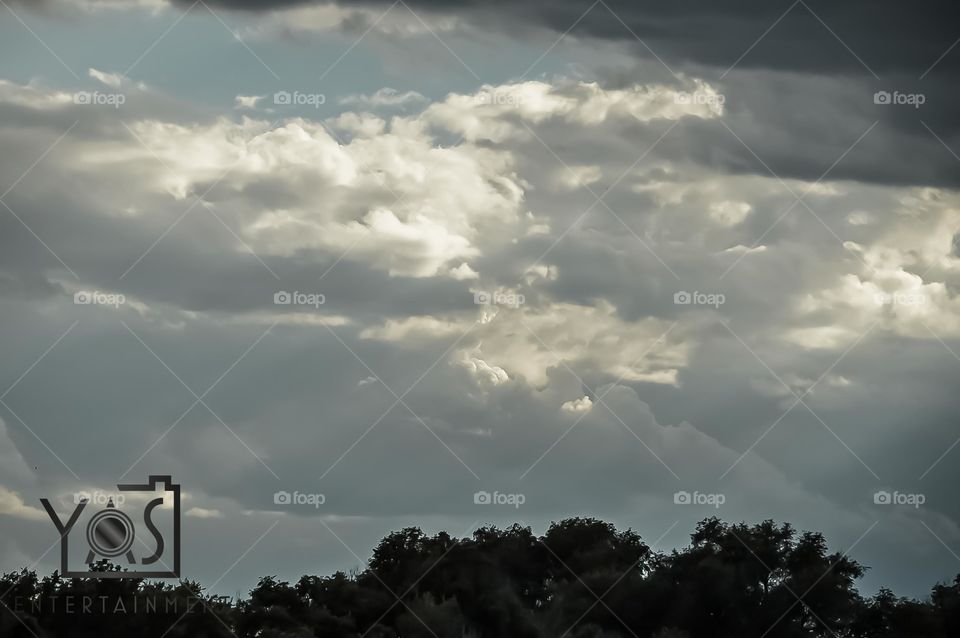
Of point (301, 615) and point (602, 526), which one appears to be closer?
point (301, 615)

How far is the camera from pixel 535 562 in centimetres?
11575

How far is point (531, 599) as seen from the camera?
110250 mm

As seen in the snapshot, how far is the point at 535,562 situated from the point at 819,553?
22.7 m

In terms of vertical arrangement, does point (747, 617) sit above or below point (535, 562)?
below

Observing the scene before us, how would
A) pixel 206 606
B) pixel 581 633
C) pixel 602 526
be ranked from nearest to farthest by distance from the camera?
pixel 206 606
pixel 581 633
pixel 602 526

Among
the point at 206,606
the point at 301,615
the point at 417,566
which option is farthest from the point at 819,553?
the point at 206,606

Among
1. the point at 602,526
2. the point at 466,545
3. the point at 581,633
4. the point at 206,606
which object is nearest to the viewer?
the point at 206,606

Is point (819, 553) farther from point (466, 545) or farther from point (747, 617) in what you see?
point (466, 545)

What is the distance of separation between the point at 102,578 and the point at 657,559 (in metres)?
42.8

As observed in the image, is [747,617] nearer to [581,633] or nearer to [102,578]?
[581,633]

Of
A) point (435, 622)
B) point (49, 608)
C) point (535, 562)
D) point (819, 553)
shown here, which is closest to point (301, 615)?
point (435, 622)

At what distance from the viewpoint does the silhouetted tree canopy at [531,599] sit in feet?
279

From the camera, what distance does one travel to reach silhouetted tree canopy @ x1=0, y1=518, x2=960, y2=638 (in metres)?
85.1

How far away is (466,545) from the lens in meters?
111
